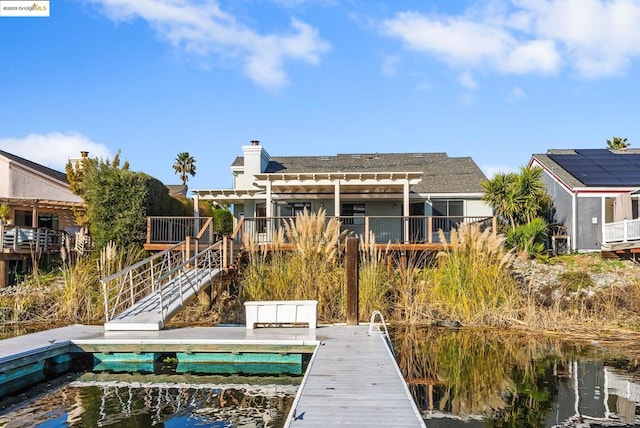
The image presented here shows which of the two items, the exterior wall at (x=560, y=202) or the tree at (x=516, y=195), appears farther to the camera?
the exterior wall at (x=560, y=202)

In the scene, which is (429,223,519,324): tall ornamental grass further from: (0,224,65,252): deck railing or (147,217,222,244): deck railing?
(0,224,65,252): deck railing

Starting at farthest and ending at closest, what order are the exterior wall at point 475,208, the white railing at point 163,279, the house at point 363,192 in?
the exterior wall at point 475,208 < the house at point 363,192 < the white railing at point 163,279

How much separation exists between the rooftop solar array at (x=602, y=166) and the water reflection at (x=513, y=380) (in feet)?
39.2

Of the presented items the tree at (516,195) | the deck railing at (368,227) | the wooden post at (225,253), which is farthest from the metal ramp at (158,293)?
the tree at (516,195)

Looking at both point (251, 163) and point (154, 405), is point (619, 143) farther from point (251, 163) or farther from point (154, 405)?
point (154, 405)

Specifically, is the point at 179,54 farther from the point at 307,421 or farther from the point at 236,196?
the point at 307,421

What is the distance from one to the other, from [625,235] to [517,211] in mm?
3477

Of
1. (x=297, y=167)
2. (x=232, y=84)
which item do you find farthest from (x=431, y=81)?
(x=297, y=167)

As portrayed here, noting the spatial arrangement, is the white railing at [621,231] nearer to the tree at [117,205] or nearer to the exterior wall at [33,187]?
the tree at [117,205]

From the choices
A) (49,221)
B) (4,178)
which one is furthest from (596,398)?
(4,178)

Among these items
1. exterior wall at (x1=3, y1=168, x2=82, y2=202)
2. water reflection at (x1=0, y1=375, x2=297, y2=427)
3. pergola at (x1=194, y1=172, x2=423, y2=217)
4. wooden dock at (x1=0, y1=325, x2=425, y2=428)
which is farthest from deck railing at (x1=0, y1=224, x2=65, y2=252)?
water reflection at (x1=0, y1=375, x2=297, y2=427)

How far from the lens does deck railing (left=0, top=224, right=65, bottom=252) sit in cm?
1894

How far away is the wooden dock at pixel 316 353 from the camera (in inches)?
231

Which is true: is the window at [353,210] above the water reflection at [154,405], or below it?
above
